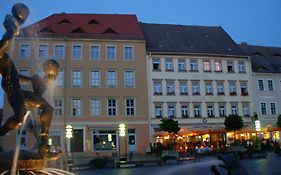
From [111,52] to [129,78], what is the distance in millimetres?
3420

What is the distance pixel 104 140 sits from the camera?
133 ft

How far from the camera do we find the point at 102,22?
4522cm

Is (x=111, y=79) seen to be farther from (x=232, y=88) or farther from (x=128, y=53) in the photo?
(x=232, y=88)

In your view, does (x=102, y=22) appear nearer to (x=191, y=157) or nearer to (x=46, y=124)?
(x=191, y=157)

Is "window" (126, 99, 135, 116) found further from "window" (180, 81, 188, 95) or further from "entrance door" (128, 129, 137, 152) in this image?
"window" (180, 81, 188, 95)

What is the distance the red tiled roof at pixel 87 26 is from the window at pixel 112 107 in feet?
23.1

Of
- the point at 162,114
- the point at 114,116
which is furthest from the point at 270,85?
the point at 114,116

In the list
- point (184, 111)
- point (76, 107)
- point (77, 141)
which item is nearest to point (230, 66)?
point (184, 111)

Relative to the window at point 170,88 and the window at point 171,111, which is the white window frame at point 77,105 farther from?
the window at point 170,88

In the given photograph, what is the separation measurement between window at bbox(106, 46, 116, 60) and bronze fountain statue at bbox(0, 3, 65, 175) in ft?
113

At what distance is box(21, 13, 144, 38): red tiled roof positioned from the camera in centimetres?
4216

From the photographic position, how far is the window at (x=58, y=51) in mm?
41375

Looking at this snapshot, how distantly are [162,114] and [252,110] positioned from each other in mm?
11377

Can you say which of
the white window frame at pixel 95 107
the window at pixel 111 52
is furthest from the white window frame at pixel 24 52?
the window at pixel 111 52
